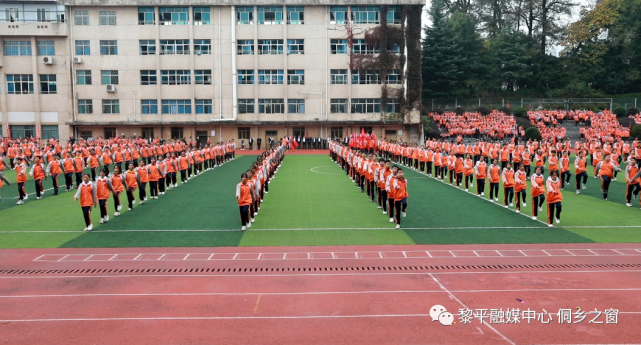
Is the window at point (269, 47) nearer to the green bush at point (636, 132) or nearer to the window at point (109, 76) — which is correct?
the window at point (109, 76)

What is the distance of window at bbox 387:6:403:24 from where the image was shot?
50.4 meters

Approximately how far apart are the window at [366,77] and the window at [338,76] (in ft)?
2.87

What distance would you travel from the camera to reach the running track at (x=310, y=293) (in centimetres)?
715

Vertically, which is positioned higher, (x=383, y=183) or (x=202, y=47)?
(x=202, y=47)

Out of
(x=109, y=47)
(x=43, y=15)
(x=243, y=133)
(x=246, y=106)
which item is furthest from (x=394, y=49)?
(x=43, y=15)

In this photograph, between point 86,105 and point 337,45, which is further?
point 337,45

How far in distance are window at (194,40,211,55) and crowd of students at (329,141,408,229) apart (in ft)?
95.6

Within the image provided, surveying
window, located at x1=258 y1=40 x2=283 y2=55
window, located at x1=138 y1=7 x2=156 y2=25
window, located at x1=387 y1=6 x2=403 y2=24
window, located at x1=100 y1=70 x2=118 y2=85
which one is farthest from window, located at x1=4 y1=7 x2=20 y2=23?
window, located at x1=387 y1=6 x2=403 y2=24

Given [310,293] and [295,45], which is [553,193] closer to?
[310,293]

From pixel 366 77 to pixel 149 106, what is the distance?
21114 mm

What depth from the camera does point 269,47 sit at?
50156 mm

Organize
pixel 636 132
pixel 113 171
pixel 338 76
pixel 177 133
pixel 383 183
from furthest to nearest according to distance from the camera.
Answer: pixel 177 133 → pixel 338 76 → pixel 636 132 → pixel 113 171 → pixel 383 183

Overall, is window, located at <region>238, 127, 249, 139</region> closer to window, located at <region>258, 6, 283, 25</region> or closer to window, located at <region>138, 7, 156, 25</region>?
window, located at <region>258, 6, 283, 25</region>

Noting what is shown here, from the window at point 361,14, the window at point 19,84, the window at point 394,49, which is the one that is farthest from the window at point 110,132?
the window at point 394,49
